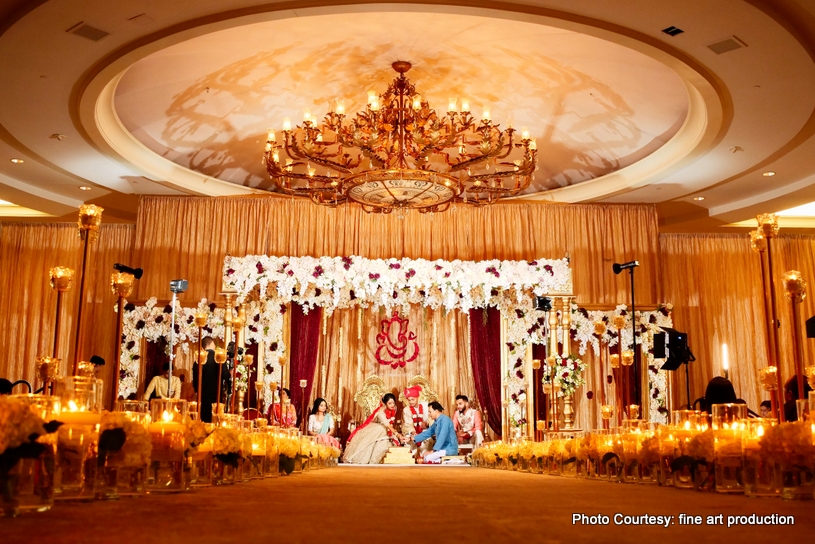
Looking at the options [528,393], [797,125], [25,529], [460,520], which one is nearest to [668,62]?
[797,125]

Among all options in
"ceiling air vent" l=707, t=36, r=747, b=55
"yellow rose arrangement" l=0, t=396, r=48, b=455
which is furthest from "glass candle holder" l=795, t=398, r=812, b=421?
"ceiling air vent" l=707, t=36, r=747, b=55

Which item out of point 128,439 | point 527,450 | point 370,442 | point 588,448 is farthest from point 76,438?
point 370,442

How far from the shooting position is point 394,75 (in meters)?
9.91

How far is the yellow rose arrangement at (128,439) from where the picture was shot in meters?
2.76

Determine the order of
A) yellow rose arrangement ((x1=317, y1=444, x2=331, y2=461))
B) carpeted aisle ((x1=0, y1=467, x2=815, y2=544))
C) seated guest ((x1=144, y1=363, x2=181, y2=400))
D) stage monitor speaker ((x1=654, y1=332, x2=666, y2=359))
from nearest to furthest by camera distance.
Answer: carpeted aisle ((x1=0, y1=467, x2=815, y2=544)) → yellow rose arrangement ((x1=317, y1=444, x2=331, y2=461)) → stage monitor speaker ((x1=654, y1=332, x2=666, y2=359)) → seated guest ((x1=144, y1=363, x2=181, y2=400))

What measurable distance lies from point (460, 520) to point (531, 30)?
291 inches

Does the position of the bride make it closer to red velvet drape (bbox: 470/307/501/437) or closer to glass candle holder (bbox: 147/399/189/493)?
red velvet drape (bbox: 470/307/501/437)

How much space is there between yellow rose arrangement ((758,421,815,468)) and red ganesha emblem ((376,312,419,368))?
11.4 meters

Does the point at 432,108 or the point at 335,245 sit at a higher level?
the point at 432,108

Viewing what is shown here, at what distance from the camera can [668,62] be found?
8.42m

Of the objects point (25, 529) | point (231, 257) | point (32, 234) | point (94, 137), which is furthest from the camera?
point (32, 234)

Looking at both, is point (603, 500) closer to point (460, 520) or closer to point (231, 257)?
point (460, 520)

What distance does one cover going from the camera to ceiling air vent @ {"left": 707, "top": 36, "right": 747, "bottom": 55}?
771 centimetres

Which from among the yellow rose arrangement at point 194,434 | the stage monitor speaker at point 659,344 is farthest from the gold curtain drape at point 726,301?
the yellow rose arrangement at point 194,434
